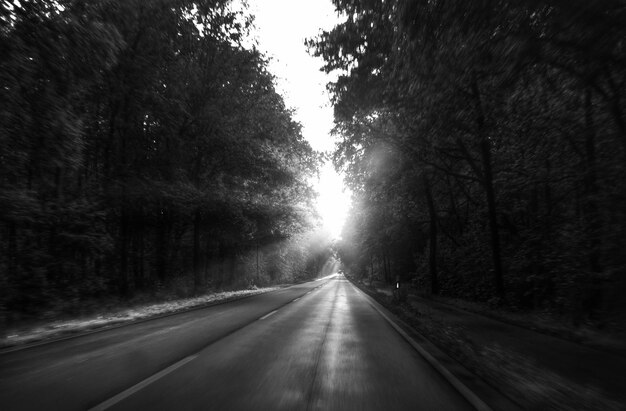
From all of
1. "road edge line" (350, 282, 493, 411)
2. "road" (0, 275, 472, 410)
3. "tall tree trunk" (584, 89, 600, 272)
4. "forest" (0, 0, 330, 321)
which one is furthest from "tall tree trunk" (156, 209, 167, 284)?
"tall tree trunk" (584, 89, 600, 272)

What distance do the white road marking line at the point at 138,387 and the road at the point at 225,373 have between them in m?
0.01

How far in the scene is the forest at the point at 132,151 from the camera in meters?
9.47

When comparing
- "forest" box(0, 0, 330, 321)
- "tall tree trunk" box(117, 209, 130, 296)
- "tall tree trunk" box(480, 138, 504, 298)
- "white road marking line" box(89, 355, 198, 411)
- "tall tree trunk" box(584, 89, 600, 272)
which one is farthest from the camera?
"tall tree trunk" box(117, 209, 130, 296)

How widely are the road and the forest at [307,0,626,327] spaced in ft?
16.0

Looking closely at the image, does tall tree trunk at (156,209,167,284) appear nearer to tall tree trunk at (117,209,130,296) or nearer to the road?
tall tree trunk at (117,209,130,296)

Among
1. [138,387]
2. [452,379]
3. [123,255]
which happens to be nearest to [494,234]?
[452,379]

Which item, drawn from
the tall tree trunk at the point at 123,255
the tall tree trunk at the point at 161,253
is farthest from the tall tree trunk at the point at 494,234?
the tall tree trunk at the point at 161,253

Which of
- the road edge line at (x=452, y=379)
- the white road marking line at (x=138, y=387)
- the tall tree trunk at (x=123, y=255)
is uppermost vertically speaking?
the tall tree trunk at (x=123, y=255)

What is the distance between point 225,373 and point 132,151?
757 inches

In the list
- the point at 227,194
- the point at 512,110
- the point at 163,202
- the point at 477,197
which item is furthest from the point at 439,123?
the point at 227,194

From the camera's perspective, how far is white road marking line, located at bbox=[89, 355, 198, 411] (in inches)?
157

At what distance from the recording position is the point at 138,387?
464cm

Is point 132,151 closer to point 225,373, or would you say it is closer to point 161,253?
point 161,253

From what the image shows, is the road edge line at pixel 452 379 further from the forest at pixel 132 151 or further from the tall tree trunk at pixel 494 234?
the forest at pixel 132 151
